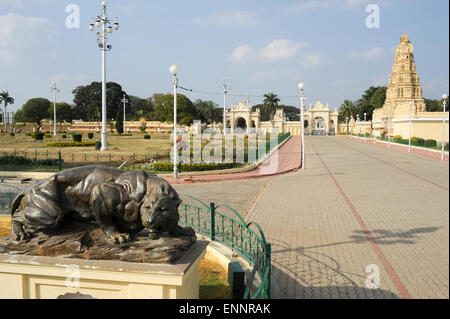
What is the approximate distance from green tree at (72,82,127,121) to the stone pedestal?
241ft

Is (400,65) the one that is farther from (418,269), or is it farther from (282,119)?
(418,269)

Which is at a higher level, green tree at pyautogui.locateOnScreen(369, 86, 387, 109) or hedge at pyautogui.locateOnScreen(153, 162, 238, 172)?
green tree at pyautogui.locateOnScreen(369, 86, 387, 109)

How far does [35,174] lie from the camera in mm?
16062

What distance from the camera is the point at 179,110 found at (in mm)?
67625

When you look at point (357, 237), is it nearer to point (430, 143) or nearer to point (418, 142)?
point (430, 143)

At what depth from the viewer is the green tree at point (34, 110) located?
70125 mm

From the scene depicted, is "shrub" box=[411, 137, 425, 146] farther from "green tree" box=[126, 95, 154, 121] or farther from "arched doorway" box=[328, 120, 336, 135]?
"green tree" box=[126, 95, 154, 121]

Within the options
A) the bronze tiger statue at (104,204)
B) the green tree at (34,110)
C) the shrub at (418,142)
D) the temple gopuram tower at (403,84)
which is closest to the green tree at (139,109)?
the green tree at (34,110)

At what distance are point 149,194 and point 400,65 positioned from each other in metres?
69.1

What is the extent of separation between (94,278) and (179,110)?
65352mm

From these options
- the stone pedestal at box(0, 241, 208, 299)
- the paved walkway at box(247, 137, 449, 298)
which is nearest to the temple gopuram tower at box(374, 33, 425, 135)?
the paved walkway at box(247, 137, 449, 298)

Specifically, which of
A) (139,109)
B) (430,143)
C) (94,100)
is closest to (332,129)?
(139,109)

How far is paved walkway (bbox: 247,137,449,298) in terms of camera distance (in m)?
3.49
